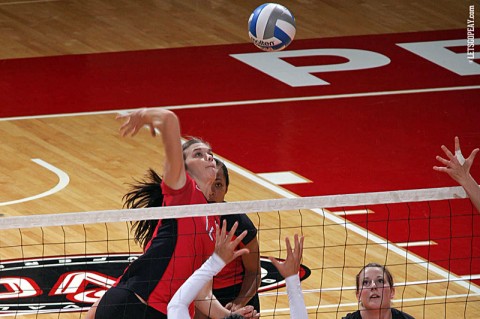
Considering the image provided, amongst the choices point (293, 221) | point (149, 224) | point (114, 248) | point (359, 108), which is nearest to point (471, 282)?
point (293, 221)

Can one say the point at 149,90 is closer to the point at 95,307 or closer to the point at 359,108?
the point at 359,108

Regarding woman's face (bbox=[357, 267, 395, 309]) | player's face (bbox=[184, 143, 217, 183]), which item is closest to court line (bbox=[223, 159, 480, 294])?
woman's face (bbox=[357, 267, 395, 309])

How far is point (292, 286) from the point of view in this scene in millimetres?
7309

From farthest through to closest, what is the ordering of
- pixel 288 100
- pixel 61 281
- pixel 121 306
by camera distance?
pixel 288 100, pixel 61 281, pixel 121 306

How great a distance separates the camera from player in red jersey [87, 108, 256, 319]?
24.9 ft

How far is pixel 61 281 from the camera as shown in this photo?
37.3ft

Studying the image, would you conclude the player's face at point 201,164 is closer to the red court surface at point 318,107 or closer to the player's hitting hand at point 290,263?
the player's hitting hand at point 290,263

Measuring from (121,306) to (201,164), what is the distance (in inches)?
40.8

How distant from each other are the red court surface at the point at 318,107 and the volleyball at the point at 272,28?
1.67m

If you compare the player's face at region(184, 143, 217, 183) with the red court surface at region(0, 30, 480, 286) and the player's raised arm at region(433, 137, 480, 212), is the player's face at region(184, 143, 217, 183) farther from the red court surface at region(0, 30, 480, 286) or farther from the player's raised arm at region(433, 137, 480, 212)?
the red court surface at region(0, 30, 480, 286)

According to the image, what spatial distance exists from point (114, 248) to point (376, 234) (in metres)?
2.63

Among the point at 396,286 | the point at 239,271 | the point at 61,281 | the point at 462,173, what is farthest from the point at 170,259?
the point at 396,286

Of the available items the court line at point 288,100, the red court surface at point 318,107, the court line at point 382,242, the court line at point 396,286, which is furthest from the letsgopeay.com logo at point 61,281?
the court line at point 288,100

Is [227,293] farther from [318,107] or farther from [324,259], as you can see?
[318,107]
